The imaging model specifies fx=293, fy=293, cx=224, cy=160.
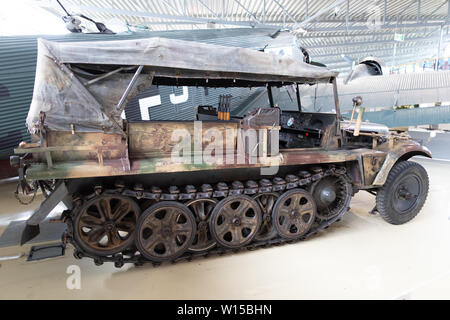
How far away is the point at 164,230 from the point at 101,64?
1.91 metres

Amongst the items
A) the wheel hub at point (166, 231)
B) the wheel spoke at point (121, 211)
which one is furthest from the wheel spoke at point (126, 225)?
the wheel hub at point (166, 231)

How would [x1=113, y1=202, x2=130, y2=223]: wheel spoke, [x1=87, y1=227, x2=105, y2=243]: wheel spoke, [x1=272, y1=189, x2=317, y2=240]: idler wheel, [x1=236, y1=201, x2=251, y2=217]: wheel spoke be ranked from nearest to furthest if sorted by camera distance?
[x1=87, y1=227, x2=105, y2=243]: wheel spoke → [x1=113, y1=202, x2=130, y2=223]: wheel spoke → [x1=236, y1=201, x2=251, y2=217]: wheel spoke → [x1=272, y1=189, x2=317, y2=240]: idler wheel

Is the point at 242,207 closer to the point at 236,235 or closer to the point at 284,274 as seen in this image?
the point at 236,235

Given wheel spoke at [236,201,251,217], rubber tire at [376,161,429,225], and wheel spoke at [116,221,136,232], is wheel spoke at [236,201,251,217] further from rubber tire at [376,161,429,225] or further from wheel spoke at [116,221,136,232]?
rubber tire at [376,161,429,225]

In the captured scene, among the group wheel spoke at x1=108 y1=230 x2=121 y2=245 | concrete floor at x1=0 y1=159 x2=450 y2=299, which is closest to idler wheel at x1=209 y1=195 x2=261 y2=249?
concrete floor at x1=0 y1=159 x2=450 y2=299

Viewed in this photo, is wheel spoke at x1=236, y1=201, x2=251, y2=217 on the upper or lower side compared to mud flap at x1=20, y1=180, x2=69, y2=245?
lower

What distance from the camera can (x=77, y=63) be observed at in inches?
116

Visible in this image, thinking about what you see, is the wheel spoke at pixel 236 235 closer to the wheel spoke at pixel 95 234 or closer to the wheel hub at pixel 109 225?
the wheel hub at pixel 109 225

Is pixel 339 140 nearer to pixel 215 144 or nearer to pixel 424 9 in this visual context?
pixel 215 144

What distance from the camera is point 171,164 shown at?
3.08 meters

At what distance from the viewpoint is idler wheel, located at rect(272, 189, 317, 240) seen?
12.5 ft

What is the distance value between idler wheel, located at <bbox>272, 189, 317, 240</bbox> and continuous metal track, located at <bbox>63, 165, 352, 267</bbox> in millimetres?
105

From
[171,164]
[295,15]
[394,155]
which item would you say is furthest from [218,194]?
[295,15]

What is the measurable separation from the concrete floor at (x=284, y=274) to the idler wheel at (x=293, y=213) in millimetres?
210
